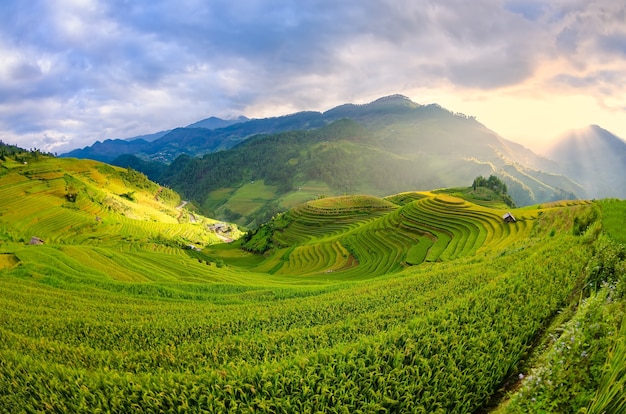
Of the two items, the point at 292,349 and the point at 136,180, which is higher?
the point at 136,180

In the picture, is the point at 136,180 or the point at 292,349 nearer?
the point at 292,349

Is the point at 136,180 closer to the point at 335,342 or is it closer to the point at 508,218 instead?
the point at 508,218

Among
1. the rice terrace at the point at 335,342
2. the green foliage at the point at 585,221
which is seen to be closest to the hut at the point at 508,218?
the rice terrace at the point at 335,342

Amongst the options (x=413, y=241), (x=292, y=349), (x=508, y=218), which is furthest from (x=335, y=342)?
(x=413, y=241)

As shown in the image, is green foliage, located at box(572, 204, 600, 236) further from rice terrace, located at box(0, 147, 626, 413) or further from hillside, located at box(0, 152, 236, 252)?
hillside, located at box(0, 152, 236, 252)

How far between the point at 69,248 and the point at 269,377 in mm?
19894

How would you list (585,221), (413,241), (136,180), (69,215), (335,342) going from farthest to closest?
1. (136,180)
2. (69,215)
3. (413,241)
4. (585,221)
5. (335,342)

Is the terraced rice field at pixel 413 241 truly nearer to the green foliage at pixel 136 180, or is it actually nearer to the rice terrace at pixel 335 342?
the rice terrace at pixel 335 342

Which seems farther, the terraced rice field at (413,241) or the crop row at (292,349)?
the terraced rice field at (413,241)

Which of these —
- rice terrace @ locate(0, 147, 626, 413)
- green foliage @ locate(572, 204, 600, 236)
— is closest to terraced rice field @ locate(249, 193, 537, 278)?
green foliage @ locate(572, 204, 600, 236)

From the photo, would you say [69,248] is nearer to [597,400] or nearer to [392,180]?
[597,400]

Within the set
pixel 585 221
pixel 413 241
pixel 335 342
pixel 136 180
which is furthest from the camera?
pixel 136 180

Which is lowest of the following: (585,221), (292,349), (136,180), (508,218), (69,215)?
(69,215)

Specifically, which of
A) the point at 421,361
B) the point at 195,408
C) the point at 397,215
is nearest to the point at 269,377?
the point at 195,408
